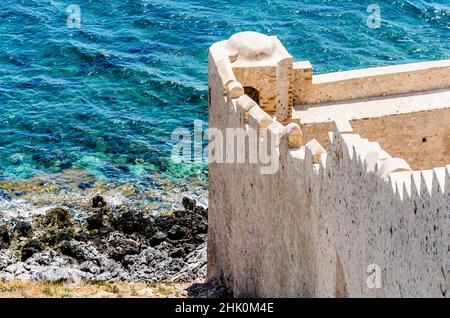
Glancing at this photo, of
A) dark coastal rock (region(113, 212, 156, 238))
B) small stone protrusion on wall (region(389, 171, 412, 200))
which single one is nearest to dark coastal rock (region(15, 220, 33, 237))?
dark coastal rock (region(113, 212, 156, 238))

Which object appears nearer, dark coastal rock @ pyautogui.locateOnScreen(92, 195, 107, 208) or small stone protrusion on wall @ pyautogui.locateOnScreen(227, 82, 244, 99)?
small stone protrusion on wall @ pyautogui.locateOnScreen(227, 82, 244, 99)

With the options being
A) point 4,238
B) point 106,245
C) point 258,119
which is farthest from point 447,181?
point 4,238

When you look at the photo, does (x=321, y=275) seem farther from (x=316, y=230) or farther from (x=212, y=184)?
(x=212, y=184)

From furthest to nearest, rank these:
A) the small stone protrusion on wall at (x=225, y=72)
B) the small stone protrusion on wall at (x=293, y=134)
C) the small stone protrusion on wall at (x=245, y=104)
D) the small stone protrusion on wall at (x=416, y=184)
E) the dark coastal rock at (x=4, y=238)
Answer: the dark coastal rock at (x=4, y=238) → the small stone protrusion on wall at (x=225, y=72) → the small stone protrusion on wall at (x=245, y=104) → the small stone protrusion on wall at (x=293, y=134) → the small stone protrusion on wall at (x=416, y=184)

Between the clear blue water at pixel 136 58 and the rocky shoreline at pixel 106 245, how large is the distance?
5698 millimetres

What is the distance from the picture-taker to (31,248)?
3859cm

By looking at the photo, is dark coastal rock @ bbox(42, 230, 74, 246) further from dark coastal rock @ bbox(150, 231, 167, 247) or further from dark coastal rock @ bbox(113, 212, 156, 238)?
dark coastal rock @ bbox(150, 231, 167, 247)

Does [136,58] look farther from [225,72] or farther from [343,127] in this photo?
[343,127]

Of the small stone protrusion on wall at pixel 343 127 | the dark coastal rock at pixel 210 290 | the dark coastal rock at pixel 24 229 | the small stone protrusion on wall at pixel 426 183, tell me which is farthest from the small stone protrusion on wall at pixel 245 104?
the dark coastal rock at pixel 24 229

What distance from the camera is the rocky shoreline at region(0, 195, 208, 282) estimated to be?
1438 inches

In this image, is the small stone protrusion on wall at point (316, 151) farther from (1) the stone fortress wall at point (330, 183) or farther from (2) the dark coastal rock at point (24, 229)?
(2) the dark coastal rock at point (24, 229)

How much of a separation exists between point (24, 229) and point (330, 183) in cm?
2554

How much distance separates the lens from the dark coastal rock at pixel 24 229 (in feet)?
135

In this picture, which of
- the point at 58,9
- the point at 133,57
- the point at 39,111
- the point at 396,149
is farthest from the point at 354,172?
the point at 58,9
